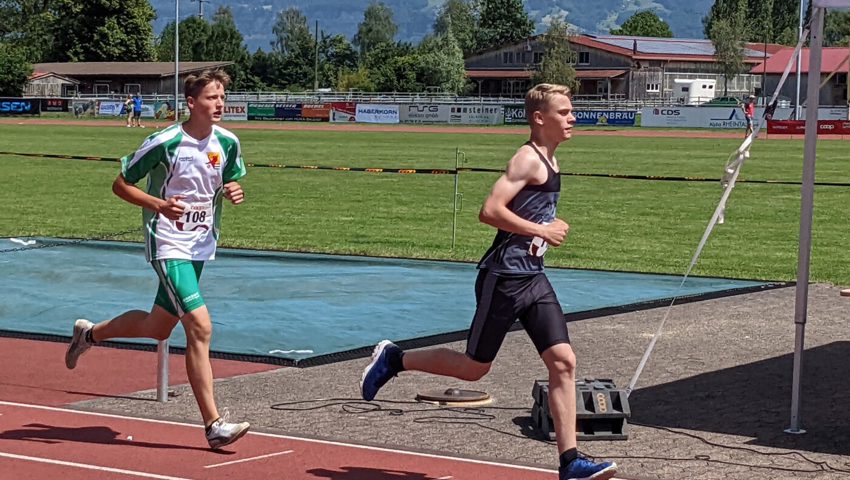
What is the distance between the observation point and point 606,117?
73812 millimetres

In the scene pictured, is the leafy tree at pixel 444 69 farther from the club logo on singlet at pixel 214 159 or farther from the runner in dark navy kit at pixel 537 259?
the runner in dark navy kit at pixel 537 259

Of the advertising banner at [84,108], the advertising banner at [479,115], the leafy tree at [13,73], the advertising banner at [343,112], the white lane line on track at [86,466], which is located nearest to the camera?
the white lane line on track at [86,466]

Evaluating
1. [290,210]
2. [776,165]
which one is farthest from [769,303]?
[776,165]

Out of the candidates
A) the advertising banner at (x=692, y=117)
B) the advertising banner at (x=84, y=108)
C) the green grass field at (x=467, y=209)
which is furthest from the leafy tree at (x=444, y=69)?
the green grass field at (x=467, y=209)

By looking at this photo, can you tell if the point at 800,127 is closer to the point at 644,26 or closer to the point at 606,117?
the point at 606,117

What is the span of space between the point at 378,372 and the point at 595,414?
4.20ft

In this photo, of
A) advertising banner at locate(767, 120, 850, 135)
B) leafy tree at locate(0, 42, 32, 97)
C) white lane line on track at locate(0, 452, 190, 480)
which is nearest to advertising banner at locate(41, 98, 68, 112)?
leafy tree at locate(0, 42, 32, 97)

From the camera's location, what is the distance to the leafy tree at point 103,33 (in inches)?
4685

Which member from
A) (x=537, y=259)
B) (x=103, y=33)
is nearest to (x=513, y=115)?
(x=103, y=33)

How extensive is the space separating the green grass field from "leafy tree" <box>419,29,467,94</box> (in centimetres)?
6844

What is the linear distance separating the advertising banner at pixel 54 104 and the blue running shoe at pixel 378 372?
80534 millimetres

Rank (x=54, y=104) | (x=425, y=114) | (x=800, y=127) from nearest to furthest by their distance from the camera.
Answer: (x=800, y=127) → (x=425, y=114) → (x=54, y=104)

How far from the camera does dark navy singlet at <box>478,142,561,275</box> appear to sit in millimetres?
6793

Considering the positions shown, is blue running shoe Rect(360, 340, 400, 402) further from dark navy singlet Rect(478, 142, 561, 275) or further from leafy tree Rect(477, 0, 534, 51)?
leafy tree Rect(477, 0, 534, 51)
